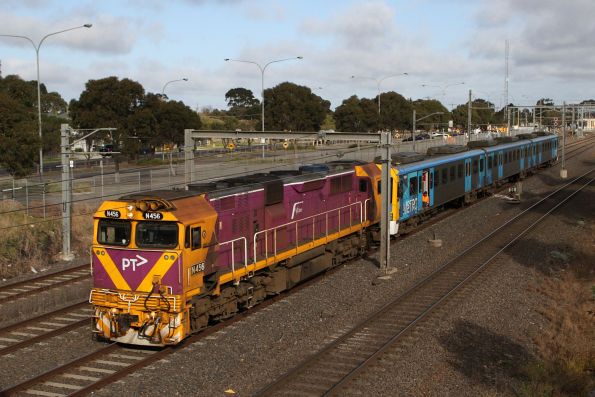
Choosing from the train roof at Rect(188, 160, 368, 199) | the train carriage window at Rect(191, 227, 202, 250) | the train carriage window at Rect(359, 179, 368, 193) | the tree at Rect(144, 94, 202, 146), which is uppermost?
the tree at Rect(144, 94, 202, 146)

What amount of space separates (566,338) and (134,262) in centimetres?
998

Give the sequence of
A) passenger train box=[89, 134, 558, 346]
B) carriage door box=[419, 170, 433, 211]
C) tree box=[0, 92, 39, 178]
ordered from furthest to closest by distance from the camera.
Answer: tree box=[0, 92, 39, 178]
carriage door box=[419, 170, 433, 211]
passenger train box=[89, 134, 558, 346]

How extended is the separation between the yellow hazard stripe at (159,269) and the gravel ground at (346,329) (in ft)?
5.36

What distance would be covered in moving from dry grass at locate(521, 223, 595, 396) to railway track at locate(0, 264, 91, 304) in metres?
14.5

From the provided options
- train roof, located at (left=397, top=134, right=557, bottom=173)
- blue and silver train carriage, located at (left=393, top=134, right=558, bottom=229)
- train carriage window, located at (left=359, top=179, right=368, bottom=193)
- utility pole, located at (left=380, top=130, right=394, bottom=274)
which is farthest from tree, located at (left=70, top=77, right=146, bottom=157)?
utility pole, located at (left=380, top=130, right=394, bottom=274)

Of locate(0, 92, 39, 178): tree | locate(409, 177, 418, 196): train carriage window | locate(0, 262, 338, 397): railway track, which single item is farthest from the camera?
locate(0, 92, 39, 178): tree

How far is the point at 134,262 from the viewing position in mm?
13070

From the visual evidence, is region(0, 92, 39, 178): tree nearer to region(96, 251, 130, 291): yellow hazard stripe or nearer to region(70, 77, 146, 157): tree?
region(70, 77, 146, 157): tree

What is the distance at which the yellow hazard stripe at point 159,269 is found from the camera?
502 inches

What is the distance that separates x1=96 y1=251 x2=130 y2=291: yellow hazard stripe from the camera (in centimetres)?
1320

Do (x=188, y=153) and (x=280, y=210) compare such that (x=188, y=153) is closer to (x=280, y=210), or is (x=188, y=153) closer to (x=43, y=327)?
(x=280, y=210)

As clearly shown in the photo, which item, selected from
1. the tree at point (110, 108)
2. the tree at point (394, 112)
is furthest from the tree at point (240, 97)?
the tree at point (110, 108)

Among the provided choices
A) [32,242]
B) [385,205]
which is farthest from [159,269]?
[32,242]

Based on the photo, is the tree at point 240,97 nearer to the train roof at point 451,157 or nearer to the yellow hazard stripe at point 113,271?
the train roof at point 451,157
